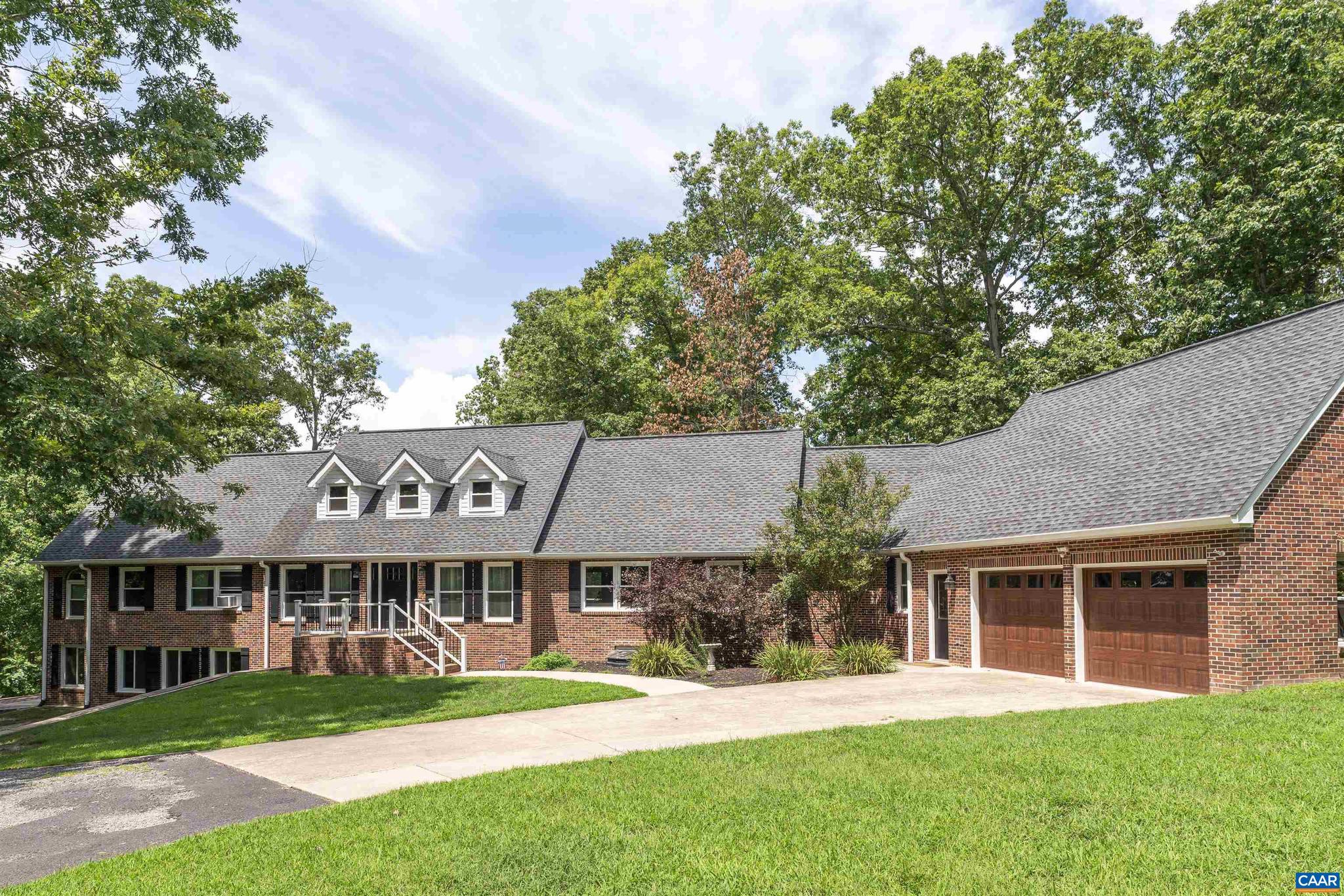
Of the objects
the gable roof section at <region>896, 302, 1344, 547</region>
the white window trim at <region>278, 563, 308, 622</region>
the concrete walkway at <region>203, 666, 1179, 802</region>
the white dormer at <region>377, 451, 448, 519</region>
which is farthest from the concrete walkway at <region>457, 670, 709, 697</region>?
the gable roof section at <region>896, 302, 1344, 547</region>

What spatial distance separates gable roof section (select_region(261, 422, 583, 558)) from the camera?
971 inches

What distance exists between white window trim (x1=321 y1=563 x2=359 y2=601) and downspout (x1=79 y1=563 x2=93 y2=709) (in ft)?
24.6

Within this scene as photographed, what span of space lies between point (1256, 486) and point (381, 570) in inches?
802

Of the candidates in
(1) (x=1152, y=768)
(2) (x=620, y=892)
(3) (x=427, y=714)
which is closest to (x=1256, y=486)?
(1) (x=1152, y=768)

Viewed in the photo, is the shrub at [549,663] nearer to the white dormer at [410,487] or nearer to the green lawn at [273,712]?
the green lawn at [273,712]

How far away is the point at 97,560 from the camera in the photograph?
86.6 feet

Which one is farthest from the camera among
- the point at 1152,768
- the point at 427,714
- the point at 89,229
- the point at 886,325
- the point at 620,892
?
the point at 886,325

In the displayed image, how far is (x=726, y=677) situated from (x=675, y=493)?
8086 millimetres

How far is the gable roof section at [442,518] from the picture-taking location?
80.9ft

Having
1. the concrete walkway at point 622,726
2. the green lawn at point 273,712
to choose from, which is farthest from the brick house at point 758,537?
the green lawn at point 273,712

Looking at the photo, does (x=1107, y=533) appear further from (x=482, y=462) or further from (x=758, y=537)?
(x=482, y=462)

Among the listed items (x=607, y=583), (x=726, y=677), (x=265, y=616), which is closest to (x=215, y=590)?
(x=265, y=616)

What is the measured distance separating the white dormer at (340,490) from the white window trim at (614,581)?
288 inches

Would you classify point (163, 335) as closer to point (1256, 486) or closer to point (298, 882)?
point (298, 882)
